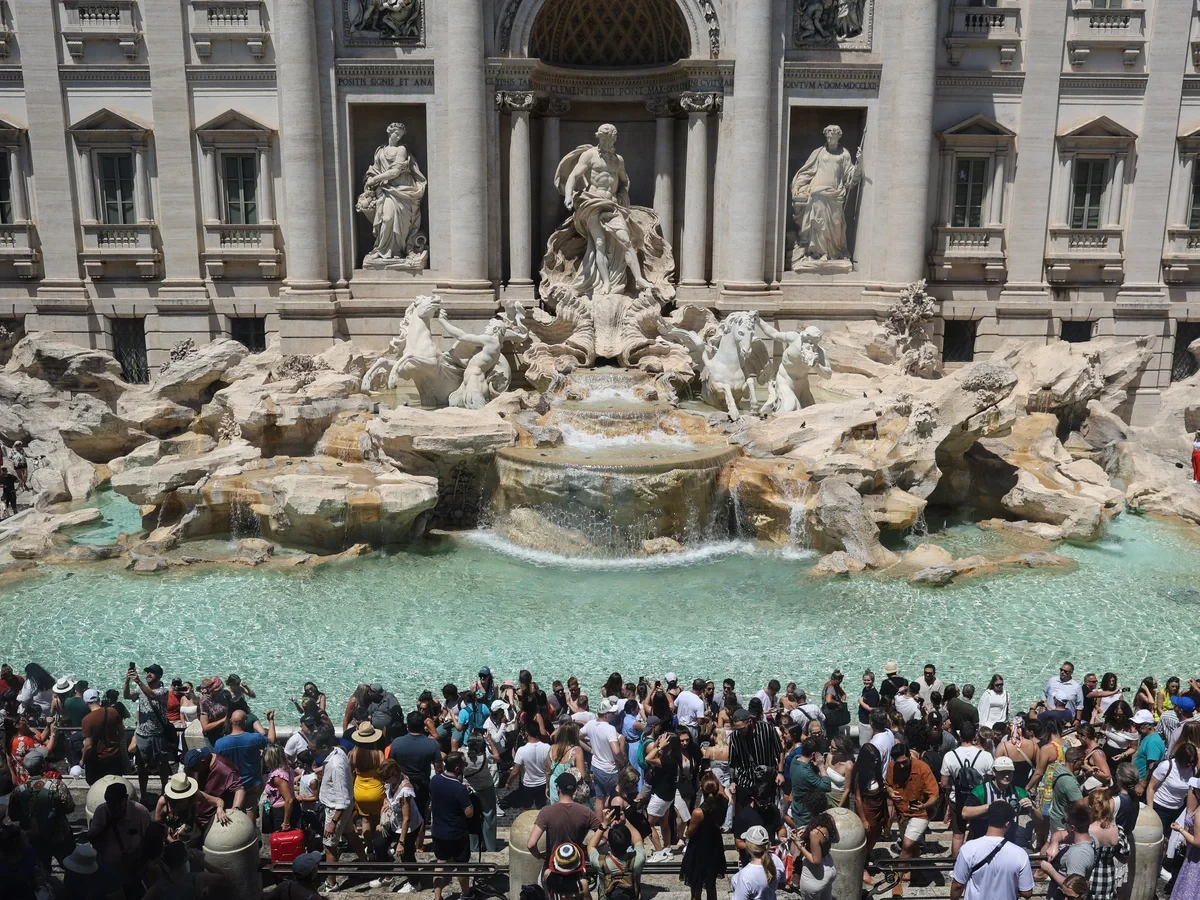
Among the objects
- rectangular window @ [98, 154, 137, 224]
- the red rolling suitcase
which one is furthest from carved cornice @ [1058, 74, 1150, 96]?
the red rolling suitcase

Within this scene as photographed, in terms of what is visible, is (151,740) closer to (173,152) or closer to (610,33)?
(173,152)

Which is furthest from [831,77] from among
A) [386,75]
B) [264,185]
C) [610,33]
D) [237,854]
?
[237,854]

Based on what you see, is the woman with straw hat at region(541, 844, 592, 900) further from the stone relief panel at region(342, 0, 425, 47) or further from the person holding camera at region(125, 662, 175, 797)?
the stone relief panel at region(342, 0, 425, 47)

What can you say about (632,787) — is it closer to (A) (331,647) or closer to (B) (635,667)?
(B) (635,667)

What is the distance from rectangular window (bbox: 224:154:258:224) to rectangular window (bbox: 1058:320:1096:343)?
1722cm

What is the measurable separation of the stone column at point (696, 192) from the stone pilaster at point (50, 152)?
1224 centimetres

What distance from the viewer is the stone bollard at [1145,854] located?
6695 mm

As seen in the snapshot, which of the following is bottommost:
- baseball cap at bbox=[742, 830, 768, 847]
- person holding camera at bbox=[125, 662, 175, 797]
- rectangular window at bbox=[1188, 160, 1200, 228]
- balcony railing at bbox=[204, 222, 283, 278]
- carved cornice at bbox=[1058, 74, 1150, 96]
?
person holding camera at bbox=[125, 662, 175, 797]

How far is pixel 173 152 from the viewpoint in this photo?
21.2m

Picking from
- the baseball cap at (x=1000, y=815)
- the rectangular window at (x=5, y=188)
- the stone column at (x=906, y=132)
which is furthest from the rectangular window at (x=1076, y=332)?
the rectangular window at (x=5, y=188)

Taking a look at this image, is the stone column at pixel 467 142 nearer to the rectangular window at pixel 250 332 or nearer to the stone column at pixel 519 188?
the stone column at pixel 519 188

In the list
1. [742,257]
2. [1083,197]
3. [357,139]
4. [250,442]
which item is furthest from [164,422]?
[1083,197]

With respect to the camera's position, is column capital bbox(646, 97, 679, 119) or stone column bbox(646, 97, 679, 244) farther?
stone column bbox(646, 97, 679, 244)

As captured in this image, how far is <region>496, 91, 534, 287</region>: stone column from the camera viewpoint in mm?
20750
